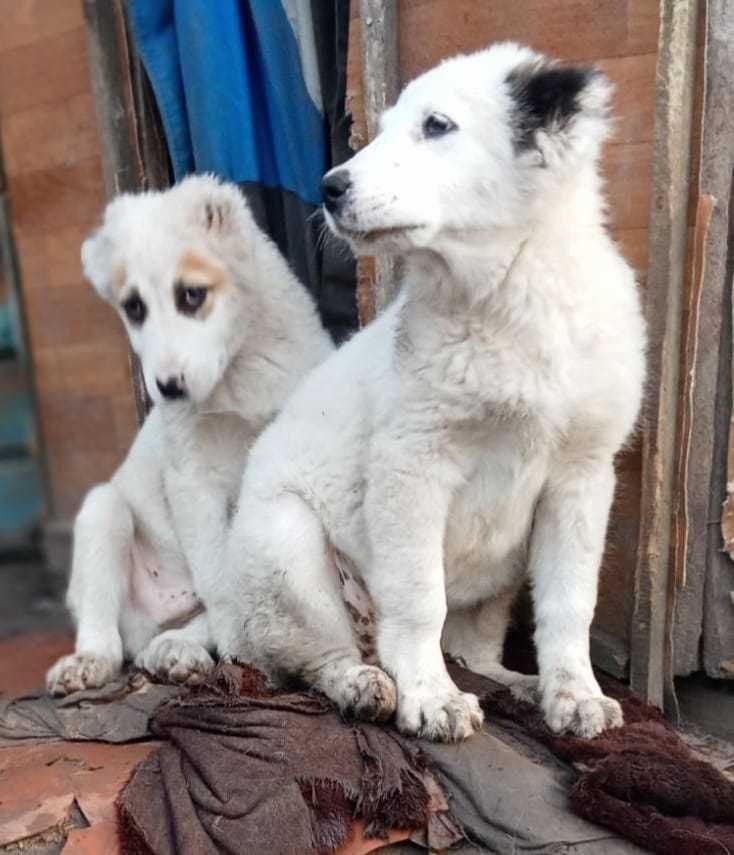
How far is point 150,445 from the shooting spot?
12.5ft

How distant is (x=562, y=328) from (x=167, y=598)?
2.10 meters

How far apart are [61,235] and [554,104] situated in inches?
137

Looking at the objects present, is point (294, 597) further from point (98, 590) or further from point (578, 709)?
point (98, 590)

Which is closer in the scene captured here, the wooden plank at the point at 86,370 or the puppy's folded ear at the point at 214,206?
the puppy's folded ear at the point at 214,206

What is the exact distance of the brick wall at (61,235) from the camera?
4.80 m

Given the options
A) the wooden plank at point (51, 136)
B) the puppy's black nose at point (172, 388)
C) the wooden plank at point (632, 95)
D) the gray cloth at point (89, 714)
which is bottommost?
the gray cloth at point (89, 714)

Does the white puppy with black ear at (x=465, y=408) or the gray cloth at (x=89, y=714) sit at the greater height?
the white puppy with black ear at (x=465, y=408)

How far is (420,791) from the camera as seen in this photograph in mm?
2475

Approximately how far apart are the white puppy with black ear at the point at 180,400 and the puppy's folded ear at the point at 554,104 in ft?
4.51

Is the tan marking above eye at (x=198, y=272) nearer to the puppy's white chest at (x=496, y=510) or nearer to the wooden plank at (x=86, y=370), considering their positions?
the puppy's white chest at (x=496, y=510)

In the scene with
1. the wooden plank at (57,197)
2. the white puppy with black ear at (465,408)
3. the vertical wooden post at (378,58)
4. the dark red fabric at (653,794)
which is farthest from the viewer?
the wooden plank at (57,197)

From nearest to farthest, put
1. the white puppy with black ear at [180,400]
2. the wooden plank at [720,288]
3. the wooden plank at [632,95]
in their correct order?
the wooden plank at [720,288] → the wooden plank at [632,95] → the white puppy with black ear at [180,400]

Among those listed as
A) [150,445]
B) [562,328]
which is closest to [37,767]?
[150,445]

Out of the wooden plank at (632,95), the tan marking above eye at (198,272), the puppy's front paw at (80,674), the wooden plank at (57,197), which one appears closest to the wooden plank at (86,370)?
the wooden plank at (57,197)
